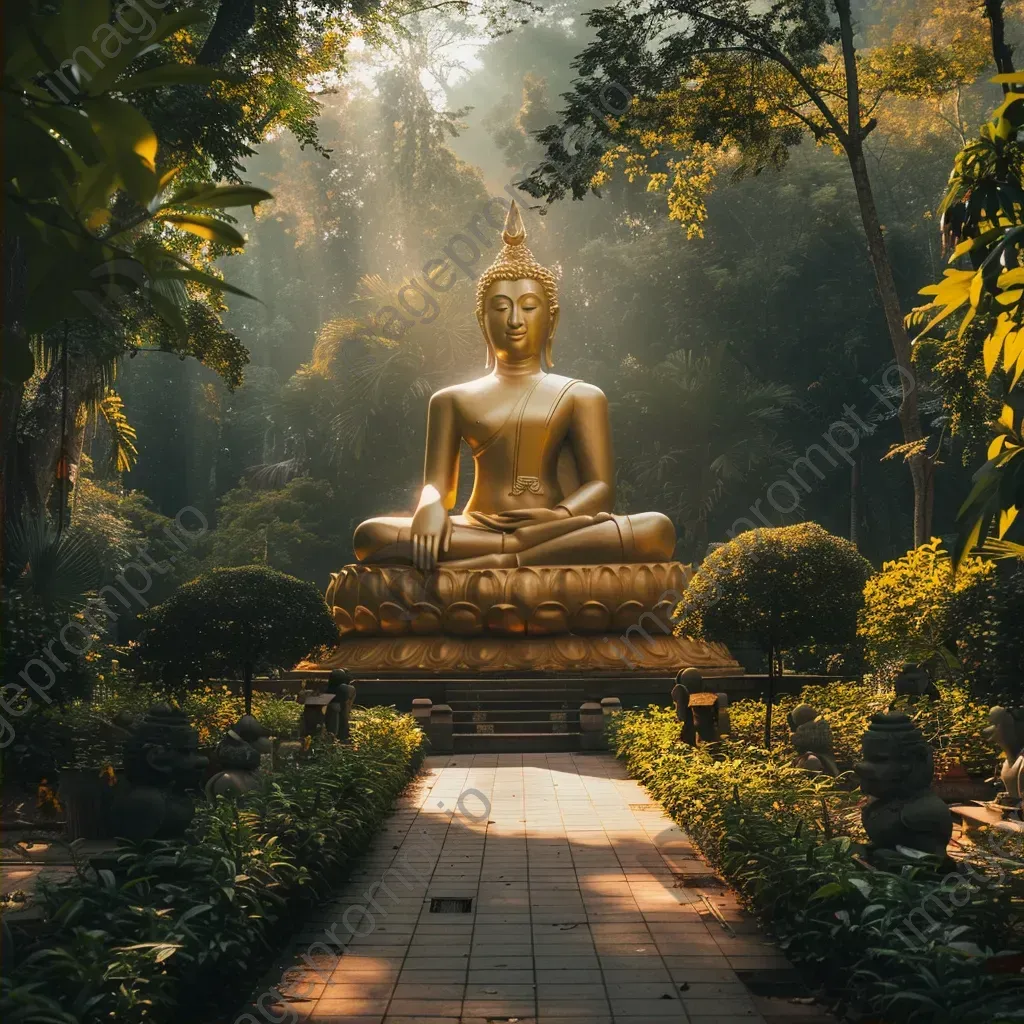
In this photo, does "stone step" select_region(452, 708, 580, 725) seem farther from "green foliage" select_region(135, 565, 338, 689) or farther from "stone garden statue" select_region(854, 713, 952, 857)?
"stone garden statue" select_region(854, 713, 952, 857)

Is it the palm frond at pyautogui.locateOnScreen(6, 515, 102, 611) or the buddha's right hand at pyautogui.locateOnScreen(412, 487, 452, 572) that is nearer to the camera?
the palm frond at pyautogui.locateOnScreen(6, 515, 102, 611)

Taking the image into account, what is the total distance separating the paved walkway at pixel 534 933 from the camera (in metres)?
4.27

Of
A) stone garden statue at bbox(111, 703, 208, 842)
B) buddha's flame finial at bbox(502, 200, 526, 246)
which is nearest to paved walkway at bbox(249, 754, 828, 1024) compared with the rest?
stone garden statue at bbox(111, 703, 208, 842)

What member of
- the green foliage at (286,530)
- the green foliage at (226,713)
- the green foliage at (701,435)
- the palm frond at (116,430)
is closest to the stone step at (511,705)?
the green foliage at (226,713)

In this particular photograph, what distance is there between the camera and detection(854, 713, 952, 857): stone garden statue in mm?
4887

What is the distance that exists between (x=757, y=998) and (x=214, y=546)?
23.3m

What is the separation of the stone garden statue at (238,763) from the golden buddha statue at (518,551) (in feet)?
23.4

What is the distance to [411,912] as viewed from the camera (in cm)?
577

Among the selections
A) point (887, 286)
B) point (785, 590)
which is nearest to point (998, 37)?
point (887, 286)

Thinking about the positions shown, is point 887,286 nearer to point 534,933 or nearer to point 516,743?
point 516,743

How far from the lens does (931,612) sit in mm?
9070

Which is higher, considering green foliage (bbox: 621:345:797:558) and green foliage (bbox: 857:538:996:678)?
green foliage (bbox: 621:345:797:558)

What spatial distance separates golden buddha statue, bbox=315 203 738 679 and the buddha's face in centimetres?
2

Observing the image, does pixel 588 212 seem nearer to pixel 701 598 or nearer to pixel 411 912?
pixel 701 598
